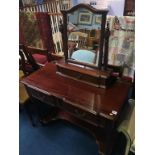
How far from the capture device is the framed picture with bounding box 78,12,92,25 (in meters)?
1.06

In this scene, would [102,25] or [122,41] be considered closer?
[102,25]

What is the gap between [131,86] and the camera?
48.2 inches

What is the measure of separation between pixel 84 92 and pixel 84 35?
41 cm

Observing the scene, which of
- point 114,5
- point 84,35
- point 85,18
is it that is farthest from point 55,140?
point 114,5

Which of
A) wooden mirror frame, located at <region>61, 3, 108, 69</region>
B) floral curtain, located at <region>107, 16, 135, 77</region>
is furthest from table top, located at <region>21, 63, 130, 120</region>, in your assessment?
floral curtain, located at <region>107, 16, 135, 77</region>

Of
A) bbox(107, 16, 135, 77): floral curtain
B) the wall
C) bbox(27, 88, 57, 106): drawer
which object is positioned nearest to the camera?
bbox(27, 88, 57, 106): drawer

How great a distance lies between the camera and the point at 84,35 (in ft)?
3.82

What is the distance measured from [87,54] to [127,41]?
50 centimetres

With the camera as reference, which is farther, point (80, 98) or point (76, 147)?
point (76, 147)

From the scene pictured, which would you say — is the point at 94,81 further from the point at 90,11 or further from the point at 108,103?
the point at 90,11

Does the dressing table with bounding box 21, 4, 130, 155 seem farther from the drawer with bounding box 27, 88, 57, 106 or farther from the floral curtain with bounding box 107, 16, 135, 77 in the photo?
the floral curtain with bounding box 107, 16, 135, 77

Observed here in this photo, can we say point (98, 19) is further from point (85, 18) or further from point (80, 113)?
point (80, 113)
